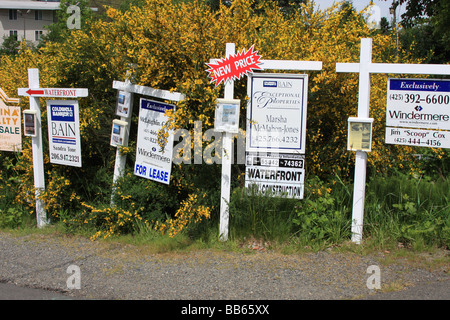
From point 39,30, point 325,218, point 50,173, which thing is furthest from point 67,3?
point 325,218

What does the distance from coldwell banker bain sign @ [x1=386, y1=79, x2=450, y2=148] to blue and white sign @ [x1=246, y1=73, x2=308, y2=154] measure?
1.08 m

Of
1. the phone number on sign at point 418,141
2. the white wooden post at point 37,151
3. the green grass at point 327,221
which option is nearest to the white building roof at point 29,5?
the white wooden post at point 37,151

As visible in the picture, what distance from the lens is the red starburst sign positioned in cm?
591

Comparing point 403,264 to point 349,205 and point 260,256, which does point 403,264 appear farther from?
point 260,256

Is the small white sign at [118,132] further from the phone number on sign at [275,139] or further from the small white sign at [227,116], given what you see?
the phone number on sign at [275,139]

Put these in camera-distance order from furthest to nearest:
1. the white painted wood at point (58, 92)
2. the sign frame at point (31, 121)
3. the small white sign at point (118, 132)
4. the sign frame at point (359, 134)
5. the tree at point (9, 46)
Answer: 1. the tree at point (9, 46)
2. the sign frame at point (31, 121)
3. the white painted wood at point (58, 92)
4. the small white sign at point (118, 132)
5. the sign frame at point (359, 134)

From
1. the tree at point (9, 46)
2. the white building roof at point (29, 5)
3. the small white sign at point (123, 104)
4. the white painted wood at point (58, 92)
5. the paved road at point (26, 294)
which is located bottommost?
the paved road at point (26, 294)

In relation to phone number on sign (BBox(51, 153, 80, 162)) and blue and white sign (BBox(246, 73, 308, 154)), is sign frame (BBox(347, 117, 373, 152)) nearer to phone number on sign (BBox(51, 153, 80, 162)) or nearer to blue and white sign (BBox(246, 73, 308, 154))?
blue and white sign (BBox(246, 73, 308, 154))

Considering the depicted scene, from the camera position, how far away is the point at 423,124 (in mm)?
5750

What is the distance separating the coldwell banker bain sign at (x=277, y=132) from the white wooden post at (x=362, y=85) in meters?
0.65

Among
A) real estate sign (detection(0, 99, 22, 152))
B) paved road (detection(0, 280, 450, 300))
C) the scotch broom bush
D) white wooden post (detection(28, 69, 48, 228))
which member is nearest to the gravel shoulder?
paved road (detection(0, 280, 450, 300))

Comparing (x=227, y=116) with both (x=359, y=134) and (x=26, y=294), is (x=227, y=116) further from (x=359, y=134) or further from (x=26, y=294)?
(x=26, y=294)

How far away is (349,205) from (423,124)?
1338 millimetres

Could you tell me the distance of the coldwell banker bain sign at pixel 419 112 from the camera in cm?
568
